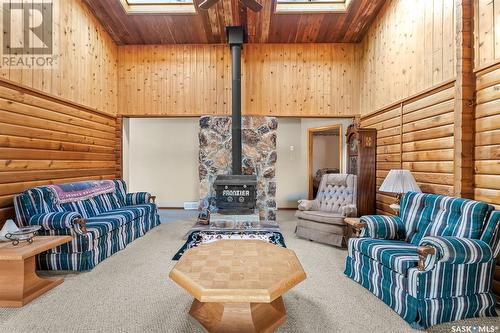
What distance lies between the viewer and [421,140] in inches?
129

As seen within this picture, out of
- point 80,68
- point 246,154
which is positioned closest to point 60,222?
point 80,68

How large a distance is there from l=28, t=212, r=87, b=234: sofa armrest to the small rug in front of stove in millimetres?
1329

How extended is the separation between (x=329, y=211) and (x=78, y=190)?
11.8 ft

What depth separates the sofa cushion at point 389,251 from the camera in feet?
6.57

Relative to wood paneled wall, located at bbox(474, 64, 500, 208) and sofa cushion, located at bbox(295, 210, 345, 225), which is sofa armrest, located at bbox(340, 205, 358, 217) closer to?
sofa cushion, located at bbox(295, 210, 345, 225)

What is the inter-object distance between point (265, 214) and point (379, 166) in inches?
89.6

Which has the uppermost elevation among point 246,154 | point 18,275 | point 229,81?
point 229,81

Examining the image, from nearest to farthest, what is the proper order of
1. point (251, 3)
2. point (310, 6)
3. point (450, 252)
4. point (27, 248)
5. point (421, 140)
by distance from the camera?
point (450, 252)
point (27, 248)
point (421, 140)
point (251, 3)
point (310, 6)

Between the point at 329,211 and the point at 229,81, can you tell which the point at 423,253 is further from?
the point at 229,81

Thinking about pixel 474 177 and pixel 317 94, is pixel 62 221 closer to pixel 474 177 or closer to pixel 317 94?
pixel 474 177

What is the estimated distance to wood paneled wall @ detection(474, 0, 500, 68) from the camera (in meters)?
2.29

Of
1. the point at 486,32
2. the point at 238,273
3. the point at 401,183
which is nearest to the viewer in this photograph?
the point at 238,273

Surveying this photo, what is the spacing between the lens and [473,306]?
78.3 inches

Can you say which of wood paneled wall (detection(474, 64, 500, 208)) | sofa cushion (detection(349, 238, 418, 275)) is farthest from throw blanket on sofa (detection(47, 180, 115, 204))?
wood paneled wall (detection(474, 64, 500, 208))
